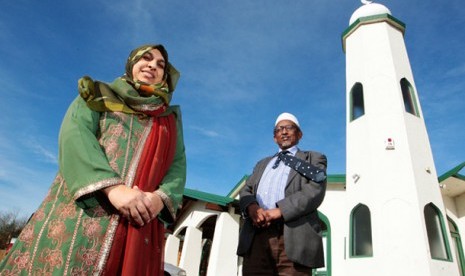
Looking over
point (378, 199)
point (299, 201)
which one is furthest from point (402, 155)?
point (299, 201)

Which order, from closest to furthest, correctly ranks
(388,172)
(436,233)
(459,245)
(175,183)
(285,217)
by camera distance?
(175,183), (285,217), (436,233), (388,172), (459,245)

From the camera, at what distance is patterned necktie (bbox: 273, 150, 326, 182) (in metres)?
2.83

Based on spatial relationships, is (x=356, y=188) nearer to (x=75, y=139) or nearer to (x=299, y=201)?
(x=299, y=201)

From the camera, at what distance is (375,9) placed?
10.8 meters

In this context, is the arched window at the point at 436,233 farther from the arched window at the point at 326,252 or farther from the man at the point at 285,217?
the man at the point at 285,217

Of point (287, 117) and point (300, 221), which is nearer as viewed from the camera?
point (300, 221)

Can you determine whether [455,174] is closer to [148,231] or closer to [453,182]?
[453,182]

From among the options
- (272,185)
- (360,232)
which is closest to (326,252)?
(360,232)

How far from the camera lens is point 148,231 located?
61.1 inches

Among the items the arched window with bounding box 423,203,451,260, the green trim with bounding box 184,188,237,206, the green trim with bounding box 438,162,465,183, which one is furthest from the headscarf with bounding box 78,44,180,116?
the green trim with bounding box 438,162,465,183

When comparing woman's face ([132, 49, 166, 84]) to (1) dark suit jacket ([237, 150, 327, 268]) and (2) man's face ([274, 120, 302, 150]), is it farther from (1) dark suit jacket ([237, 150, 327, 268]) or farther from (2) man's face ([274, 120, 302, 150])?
(2) man's face ([274, 120, 302, 150])

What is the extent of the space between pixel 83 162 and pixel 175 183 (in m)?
0.50

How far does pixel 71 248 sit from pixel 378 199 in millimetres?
7667

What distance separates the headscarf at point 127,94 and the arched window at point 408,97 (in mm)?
8955
